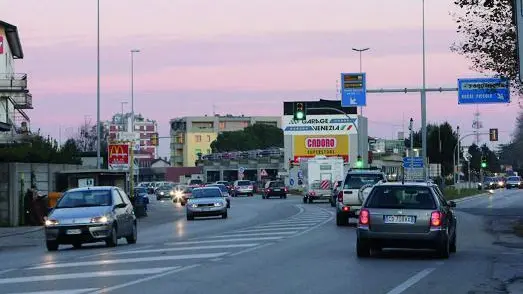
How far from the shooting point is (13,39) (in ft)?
291

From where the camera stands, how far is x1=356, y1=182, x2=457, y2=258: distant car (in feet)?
62.6

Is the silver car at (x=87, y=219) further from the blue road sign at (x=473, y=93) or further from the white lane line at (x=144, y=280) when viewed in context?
the blue road sign at (x=473, y=93)

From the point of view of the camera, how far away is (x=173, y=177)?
166125 mm

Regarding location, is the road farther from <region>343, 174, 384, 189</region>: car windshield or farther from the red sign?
the red sign

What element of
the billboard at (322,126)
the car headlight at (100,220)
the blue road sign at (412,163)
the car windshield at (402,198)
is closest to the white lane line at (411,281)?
the car windshield at (402,198)

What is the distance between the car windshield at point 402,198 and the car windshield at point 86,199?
7.95 meters

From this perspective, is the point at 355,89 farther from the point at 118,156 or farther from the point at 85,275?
the point at 85,275

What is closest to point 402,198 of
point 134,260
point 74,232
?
point 134,260

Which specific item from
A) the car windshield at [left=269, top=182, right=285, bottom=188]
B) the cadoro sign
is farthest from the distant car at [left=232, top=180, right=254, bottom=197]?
the cadoro sign

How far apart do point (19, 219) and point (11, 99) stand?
3806cm

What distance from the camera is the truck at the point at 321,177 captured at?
68.4m

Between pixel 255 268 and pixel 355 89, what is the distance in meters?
31.5

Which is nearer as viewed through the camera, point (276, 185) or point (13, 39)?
point (276, 185)

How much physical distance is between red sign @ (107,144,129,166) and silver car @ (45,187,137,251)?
2170cm
